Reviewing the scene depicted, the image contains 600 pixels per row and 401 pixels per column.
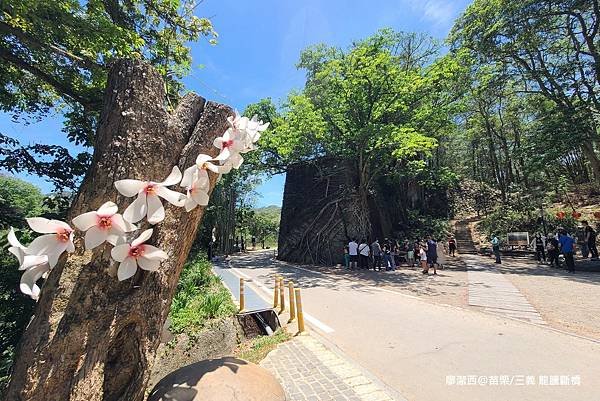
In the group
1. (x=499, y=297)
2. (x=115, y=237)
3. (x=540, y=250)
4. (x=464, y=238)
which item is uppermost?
(x=464, y=238)

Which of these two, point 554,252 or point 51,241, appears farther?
point 554,252

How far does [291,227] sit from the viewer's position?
73.4 feet

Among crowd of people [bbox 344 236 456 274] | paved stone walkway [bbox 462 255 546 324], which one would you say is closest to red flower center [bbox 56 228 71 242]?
paved stone walkway [bbox 462 255 546 324]

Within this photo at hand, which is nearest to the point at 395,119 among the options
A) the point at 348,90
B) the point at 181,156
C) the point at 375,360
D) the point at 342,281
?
the point at 348,90

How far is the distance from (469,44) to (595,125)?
24.2 ft

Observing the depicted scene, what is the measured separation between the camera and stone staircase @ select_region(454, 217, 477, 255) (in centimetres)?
2210

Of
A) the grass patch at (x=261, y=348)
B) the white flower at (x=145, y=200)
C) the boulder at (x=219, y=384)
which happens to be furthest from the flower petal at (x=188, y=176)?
the grass patch at (x=261, y=348)

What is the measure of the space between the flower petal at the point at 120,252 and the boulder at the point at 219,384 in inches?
49.6

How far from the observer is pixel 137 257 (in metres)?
1.40

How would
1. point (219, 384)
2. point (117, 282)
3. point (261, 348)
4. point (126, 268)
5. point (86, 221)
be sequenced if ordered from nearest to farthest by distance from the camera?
point (86, 221) < point (126, 268) < point (117, 282) < point (219, 384) < point (261, 348)

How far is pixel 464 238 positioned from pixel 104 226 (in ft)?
85.1

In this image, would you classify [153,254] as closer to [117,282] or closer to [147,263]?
[147,263]

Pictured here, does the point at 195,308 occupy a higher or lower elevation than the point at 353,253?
lower

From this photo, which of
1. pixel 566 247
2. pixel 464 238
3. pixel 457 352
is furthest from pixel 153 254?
pixel 464 238
